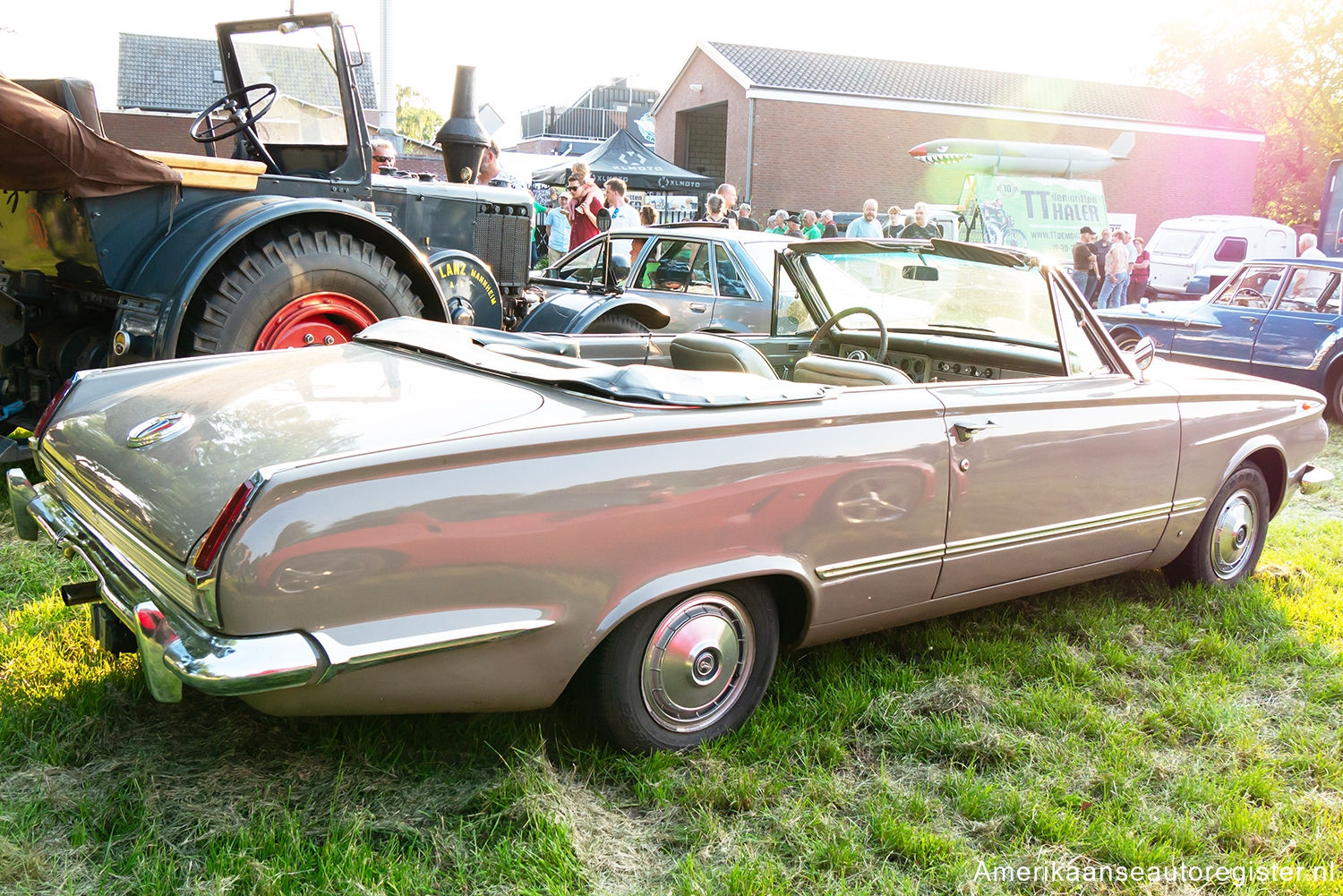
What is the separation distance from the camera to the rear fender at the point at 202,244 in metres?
4.13

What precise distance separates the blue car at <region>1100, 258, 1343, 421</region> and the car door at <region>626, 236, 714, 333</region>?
201 inches

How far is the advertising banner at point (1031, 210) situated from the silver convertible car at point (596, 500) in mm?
13698

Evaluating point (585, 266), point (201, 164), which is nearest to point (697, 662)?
point (201, 164)

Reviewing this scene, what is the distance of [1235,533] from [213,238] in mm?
4382

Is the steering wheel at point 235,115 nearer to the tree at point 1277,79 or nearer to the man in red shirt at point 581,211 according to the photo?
the man in red shirt at point 581,211

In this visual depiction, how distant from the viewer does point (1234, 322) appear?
9227 mm

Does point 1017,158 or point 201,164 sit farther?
point 1017,158

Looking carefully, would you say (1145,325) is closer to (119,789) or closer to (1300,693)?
(1300,693)

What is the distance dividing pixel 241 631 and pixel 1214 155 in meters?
43.9

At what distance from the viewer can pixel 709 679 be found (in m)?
2.70

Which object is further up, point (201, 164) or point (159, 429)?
point (201, 164)

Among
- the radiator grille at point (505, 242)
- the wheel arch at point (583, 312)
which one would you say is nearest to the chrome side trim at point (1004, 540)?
the wheel arch at point (583, 312)

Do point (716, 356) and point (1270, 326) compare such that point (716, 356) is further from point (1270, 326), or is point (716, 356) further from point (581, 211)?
point (1270, 326)

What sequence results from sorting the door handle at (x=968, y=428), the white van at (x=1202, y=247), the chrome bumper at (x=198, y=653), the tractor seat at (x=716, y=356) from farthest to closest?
the white van at (x=1202, y=247) → the tractor seat at (x=716, y=356) → the door handle at (x=968, y=428) → the chrome bumper at (x=198, y=653)
